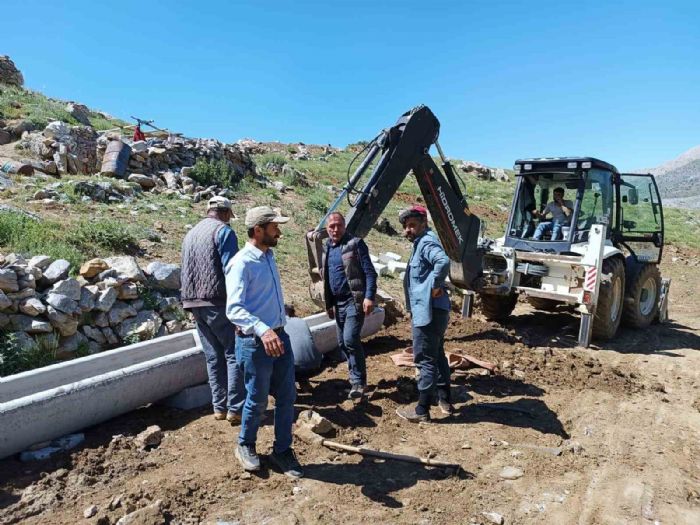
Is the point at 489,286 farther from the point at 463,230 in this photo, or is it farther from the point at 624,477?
the point at 624,477

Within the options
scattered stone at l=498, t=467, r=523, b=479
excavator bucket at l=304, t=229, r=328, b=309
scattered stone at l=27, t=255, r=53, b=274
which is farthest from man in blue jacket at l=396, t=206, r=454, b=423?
scattered stone at l=27, t=255, r=53, b=274

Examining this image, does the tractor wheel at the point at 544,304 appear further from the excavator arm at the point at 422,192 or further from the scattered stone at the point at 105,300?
the scattered stone at the point at 105,300

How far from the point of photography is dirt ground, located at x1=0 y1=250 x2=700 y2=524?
3285 millimetres

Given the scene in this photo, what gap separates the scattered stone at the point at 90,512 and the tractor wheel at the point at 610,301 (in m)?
6.58

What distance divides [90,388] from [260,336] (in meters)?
1.70

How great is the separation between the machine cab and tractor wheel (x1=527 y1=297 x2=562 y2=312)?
1617 millimetres

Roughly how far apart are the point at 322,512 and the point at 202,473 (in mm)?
942

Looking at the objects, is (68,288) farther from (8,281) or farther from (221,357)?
(221,357)

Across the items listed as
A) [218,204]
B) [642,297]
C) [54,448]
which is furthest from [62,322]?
[642,297]

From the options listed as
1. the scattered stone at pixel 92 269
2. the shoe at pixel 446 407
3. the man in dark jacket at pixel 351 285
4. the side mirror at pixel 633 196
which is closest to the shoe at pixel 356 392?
the man in dark jacket at pixel 351 285

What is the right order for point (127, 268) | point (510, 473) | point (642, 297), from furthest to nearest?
point (642, 297), point (127, 268), point (510, 473)

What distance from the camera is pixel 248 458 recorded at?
3.60m

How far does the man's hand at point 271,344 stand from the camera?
129 inches

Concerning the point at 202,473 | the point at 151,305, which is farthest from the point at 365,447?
the point at 151,305
